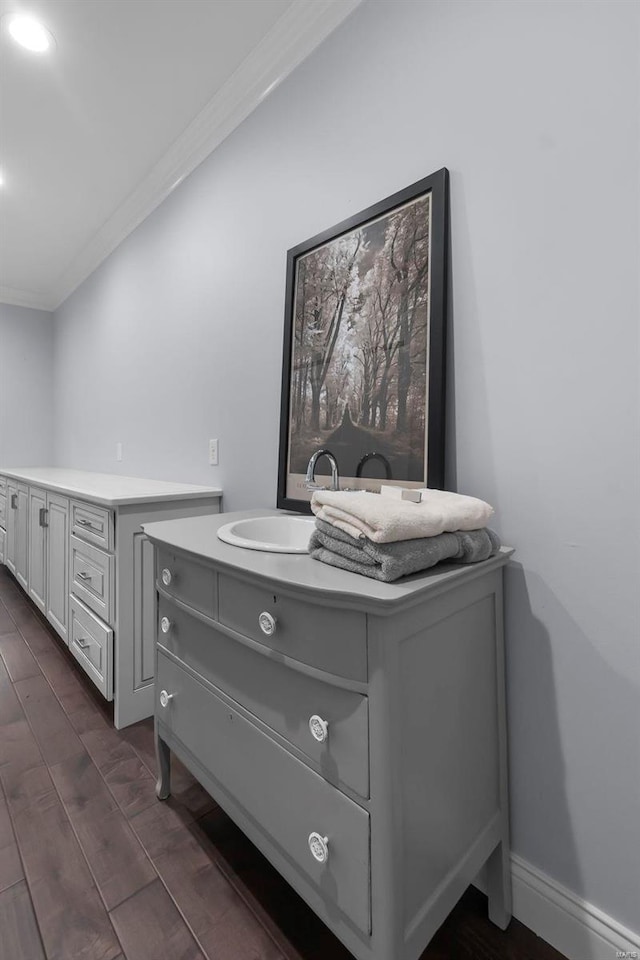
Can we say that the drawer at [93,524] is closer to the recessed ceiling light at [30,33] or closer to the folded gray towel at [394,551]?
the folded gray towel at [394,551]

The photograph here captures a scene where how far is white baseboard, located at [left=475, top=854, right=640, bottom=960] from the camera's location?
882mm

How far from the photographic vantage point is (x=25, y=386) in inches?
169

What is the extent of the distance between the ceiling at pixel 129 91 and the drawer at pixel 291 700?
196 centimetres

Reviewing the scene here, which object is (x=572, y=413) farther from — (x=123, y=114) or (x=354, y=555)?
(x=123, y=114)

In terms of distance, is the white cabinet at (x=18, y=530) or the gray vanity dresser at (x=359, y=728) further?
the white cabinet at (x=18, y=530)

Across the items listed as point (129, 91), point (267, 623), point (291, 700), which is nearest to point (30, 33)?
point (129, 91)

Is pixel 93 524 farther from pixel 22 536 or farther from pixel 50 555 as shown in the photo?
pixel 22 536

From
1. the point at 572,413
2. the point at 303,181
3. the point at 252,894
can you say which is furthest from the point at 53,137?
the point at 252,894

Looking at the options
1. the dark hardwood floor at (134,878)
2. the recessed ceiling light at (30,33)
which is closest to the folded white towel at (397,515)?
the dark hardwood floor at (134,878)

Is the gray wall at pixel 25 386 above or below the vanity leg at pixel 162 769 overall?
above

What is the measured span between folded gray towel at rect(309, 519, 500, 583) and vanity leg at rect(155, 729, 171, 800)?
0.90 meters

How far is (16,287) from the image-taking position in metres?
4.13

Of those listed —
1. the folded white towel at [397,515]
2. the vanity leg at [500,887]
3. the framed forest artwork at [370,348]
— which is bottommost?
the vanity leg at [500,887]

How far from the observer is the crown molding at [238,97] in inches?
59.3
